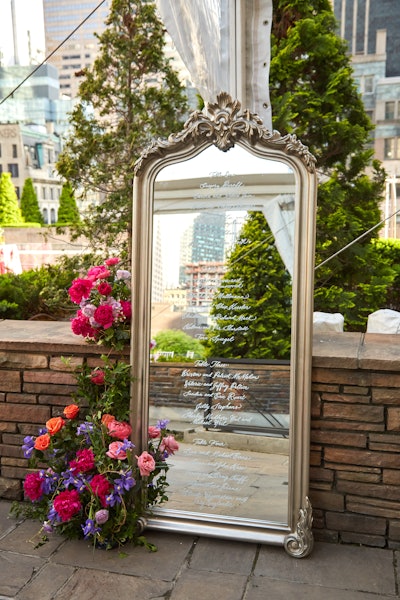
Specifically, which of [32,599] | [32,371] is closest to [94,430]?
[32,371]

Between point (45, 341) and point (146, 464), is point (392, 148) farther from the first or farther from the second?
point (146, 464)

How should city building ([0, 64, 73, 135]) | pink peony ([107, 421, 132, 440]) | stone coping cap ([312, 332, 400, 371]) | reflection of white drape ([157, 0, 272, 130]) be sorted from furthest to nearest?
city building ([0, 64, 73, 135]) → reflection of white drape ([157, 0, 272, 130]) → pink peony ([107, 421, 132, 440]) → stone coping cap ([312, 332, 400, 371])

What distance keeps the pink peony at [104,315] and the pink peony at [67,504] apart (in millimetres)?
590

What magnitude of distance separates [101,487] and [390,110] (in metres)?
9.64

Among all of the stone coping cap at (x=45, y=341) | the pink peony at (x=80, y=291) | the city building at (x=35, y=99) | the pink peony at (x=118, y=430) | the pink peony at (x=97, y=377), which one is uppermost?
the city building at (x=35, y=99)

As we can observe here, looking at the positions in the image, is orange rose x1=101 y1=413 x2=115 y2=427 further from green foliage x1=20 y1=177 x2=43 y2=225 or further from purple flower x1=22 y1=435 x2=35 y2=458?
green foliage x1=20 y1=177 x2=43 y2=225

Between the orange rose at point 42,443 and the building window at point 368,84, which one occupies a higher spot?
the building window at point 368,84

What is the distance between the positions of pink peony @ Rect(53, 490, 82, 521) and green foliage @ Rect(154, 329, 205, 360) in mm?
553

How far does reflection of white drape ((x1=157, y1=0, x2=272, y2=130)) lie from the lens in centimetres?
276

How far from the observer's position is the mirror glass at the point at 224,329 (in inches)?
75.3

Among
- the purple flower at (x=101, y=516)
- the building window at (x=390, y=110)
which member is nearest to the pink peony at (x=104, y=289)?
the purple flower at (x=101, y=516)

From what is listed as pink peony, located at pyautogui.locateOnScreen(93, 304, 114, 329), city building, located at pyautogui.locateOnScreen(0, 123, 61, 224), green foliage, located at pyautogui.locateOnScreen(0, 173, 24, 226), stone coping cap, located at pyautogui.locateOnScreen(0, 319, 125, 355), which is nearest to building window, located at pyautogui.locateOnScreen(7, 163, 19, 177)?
city building, located at pyautogui.locateOnScreen(0, 123, 61, 224)

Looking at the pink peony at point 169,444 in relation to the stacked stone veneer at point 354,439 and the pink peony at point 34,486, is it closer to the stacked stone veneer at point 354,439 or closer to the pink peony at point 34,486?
the stacked stone veneer at point 354,439

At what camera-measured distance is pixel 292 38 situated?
4.41 meters
